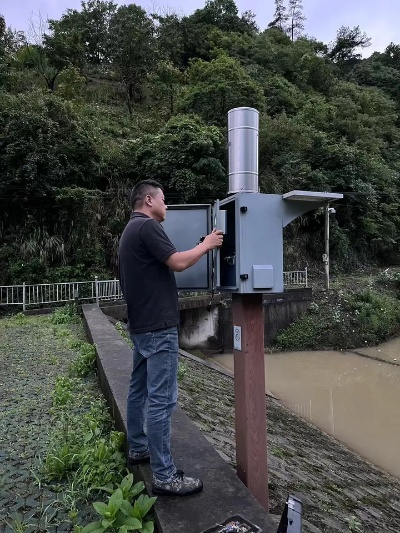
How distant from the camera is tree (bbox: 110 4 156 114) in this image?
972 inches

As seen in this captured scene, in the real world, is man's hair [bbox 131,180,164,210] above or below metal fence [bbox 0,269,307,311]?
above

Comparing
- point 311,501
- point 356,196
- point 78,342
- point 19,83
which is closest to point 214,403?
point 311,501

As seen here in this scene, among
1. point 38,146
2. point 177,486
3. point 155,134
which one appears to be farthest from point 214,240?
point 155,134

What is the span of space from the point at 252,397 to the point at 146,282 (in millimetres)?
841

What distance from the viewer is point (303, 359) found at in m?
12.5

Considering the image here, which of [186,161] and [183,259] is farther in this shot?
[186,161]

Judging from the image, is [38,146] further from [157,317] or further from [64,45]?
[64,45]

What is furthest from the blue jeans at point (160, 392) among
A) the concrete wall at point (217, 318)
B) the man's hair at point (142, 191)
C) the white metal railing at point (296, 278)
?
the white metal railing at point (296, 278)

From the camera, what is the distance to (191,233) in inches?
99.0

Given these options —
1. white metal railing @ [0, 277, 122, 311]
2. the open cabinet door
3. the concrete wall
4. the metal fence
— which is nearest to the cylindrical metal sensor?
the open cabinet door

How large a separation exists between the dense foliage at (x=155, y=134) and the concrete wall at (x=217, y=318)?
3456mm

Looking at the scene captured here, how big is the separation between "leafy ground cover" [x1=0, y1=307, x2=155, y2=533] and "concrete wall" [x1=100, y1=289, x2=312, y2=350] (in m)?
6.94

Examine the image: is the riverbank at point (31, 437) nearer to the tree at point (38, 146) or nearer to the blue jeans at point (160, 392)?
the blue jeans at point (160, 392)

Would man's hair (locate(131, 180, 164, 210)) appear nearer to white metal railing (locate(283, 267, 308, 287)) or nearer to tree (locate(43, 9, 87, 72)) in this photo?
white metal railing (locate(283, 267, 308, 287))
